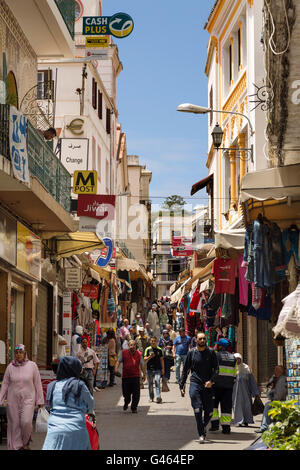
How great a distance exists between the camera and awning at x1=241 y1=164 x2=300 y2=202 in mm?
13508

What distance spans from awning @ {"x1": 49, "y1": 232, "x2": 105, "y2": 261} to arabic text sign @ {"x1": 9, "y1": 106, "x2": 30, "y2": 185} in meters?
7.24

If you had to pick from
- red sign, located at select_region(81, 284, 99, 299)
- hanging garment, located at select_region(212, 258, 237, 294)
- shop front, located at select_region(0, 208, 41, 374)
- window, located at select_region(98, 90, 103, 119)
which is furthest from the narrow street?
window, located at select_region(98, 90, 103, 119)

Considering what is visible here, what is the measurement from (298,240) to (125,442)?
4.31 m

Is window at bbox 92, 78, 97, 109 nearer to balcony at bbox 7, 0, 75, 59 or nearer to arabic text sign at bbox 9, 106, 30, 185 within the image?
balcony at bbox 7, 0, 75, 59

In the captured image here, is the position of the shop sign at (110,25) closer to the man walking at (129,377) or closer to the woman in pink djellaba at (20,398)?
the man walking at (129,377)

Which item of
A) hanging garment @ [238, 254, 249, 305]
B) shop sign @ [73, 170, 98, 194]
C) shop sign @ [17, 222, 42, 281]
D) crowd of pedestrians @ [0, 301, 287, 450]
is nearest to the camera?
crowd of pedestrians @ [0, 301, 287, 450]

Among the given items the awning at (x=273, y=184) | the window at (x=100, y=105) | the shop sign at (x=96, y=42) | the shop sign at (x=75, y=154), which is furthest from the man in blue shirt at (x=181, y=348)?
the window at (x=100, y=105)

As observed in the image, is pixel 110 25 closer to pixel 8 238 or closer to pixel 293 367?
pixel 8 238

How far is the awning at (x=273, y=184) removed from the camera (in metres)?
13.5

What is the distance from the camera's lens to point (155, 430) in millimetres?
16375

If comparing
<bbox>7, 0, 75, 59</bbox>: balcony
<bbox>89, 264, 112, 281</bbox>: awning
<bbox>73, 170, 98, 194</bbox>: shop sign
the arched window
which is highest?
<bbox>7, 0, 75, 59</bbox>: balcony

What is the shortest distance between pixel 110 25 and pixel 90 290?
1060 cm

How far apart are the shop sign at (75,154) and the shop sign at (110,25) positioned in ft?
22.5

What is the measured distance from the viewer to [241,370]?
59.4ft
